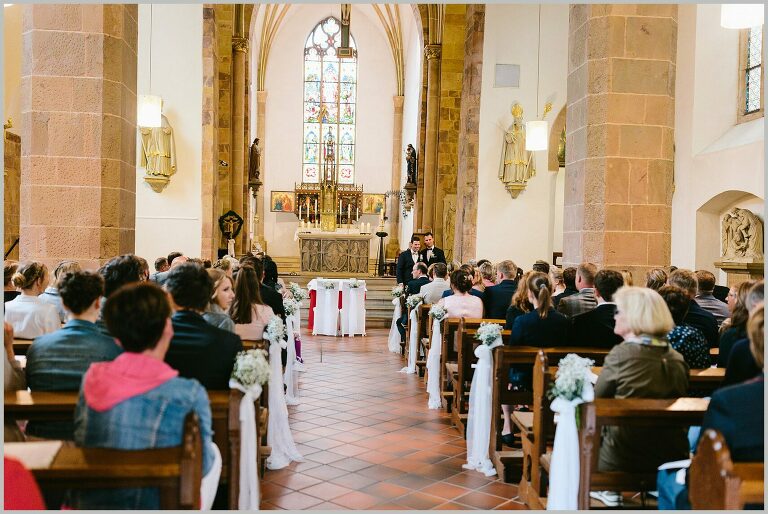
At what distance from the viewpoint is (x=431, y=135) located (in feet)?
56.4

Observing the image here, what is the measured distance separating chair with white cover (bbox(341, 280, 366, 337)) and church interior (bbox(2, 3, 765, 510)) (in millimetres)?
36

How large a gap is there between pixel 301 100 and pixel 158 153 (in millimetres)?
14952

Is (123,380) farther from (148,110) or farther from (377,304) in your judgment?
(377,304)

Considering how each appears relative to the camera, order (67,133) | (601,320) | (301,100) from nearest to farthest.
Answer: (601,320)
(67,133)
(301,100)

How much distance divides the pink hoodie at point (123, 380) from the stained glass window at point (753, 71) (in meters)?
9.68

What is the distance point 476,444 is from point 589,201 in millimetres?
3070

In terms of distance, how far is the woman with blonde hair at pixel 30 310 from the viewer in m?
4.62

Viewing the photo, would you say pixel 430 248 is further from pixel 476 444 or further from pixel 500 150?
pixel 476 444

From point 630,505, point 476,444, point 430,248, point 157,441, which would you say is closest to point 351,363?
point 430,248

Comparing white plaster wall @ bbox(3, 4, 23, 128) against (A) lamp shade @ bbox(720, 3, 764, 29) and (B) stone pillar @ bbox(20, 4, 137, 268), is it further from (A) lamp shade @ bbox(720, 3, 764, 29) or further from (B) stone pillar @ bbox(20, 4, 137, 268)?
(A) lamp shade @ bbox(720, 3, 764, 29)

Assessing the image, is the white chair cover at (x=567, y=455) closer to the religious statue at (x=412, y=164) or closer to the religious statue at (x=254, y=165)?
the religious statue at (x=254, y=165)

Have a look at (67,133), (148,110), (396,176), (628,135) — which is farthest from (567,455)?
(396,176)

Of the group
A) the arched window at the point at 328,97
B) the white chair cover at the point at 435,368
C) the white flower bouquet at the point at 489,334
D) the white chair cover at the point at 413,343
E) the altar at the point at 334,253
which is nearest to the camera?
the white flower bouquet at the point at 489,334

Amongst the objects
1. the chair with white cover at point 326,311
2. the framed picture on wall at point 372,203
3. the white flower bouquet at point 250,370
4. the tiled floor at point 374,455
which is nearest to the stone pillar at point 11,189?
the chair with white cover at point 326,311
